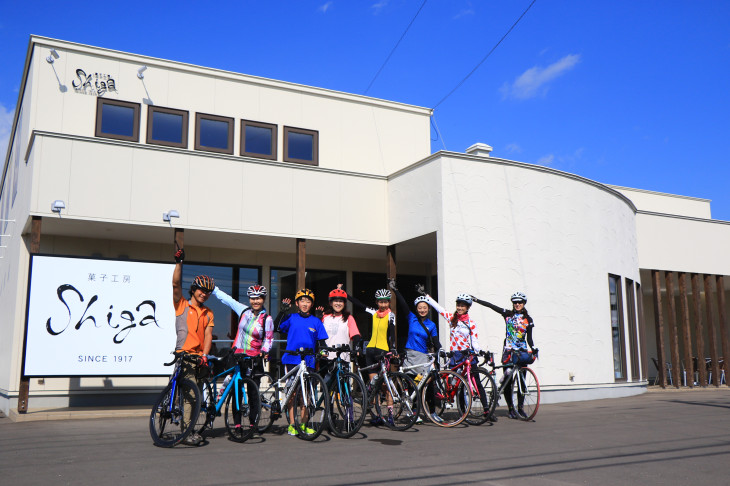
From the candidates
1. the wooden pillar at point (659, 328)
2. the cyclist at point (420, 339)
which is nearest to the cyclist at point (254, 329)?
the cyclist at point (420, 339)

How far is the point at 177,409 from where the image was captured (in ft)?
21.7

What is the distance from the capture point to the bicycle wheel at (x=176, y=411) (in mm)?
6575

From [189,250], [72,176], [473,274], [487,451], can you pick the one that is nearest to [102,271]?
[72,176]

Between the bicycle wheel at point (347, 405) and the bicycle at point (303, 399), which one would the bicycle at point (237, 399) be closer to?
the bicycle at point (303, 399)

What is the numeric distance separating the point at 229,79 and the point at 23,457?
1075cm

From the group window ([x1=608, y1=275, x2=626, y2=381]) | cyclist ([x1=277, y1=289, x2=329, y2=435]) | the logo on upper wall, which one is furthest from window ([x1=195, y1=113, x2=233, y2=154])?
window ([x1=608, y1=275, x2=626, y2=381])

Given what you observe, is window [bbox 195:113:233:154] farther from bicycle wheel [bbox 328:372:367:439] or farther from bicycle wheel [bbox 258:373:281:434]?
bicycle wheel [bbox 328:372:367:439]

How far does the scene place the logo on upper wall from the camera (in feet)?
44.9

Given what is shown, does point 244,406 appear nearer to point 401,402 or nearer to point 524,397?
point 401,402

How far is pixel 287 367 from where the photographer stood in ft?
24.8

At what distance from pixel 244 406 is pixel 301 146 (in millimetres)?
9570

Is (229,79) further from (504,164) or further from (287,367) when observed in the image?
(287,367)

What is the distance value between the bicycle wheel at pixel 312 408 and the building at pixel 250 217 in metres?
5.35

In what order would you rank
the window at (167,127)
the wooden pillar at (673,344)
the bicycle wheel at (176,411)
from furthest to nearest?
the wooden pillar at (673,344)
the window at (167,127)
the bicycle wheel at (176,411)
